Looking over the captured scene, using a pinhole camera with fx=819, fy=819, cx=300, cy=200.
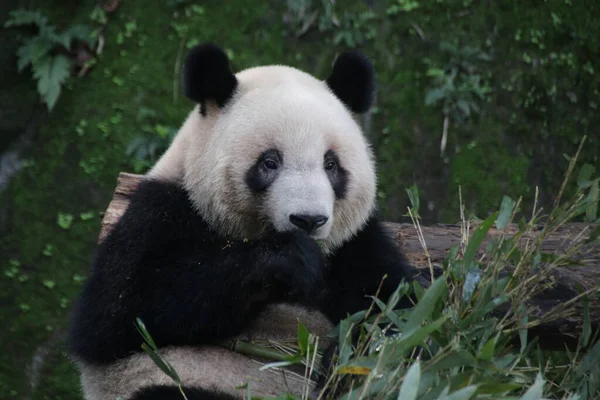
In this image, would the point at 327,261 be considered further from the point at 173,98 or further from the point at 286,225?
the point at 173,98

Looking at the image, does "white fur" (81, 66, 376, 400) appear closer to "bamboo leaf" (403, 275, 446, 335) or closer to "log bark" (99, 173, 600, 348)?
"log bark" (99, 173, 600, 348)

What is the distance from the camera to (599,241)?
3.59m

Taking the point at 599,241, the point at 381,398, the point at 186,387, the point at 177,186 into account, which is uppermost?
the point at 177,186

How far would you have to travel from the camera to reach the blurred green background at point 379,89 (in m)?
7.59

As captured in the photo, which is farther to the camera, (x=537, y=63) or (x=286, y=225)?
(x=537, y=63)

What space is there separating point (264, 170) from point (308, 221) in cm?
43

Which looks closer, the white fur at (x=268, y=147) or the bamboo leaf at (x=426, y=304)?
the bamboo leaf at (x=426, y=304)

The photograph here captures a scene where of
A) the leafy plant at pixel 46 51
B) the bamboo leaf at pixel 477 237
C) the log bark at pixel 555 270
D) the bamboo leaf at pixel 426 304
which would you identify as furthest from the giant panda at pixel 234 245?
the leafy plant at pixel 46 51

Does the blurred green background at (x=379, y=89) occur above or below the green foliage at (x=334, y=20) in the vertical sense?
below

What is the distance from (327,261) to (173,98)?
3.95 m

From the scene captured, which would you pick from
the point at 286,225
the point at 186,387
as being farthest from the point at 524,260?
the point at 186,387

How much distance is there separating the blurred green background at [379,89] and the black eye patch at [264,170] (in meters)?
3.75

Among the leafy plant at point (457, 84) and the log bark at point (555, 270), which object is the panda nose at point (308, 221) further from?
the leafy plant at point (457, 84)

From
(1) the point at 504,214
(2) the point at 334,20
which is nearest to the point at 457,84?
(2) the point at 334,20
